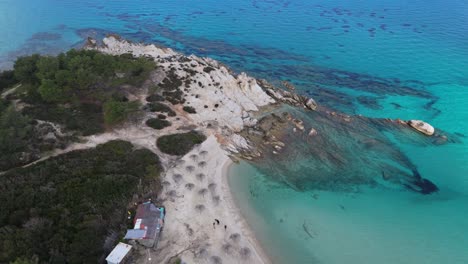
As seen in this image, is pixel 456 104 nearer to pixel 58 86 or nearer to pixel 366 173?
pixel 366 173

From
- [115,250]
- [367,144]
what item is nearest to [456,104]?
[367,144]

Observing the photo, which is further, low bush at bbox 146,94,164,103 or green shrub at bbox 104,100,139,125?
low bush at bbox 146,94,164,103

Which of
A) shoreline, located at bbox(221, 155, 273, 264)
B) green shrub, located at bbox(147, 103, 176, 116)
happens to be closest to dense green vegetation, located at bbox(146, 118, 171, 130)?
green shrub, located at bbox(147, 103, 176, 116)

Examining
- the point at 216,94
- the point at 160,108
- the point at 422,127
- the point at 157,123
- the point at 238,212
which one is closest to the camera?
the point at 238,212

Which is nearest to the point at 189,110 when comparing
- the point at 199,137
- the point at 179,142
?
the point at 199,137

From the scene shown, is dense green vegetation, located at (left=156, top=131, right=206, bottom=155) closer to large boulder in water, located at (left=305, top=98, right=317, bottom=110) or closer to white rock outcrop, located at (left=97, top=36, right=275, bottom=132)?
white rock outcrop, located at (left=97, top=36, right=275, bottom=132)

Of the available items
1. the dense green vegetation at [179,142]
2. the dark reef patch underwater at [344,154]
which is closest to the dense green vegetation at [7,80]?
the dense green vegetation at [179,142]

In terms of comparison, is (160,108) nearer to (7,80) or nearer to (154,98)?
(154,98)
